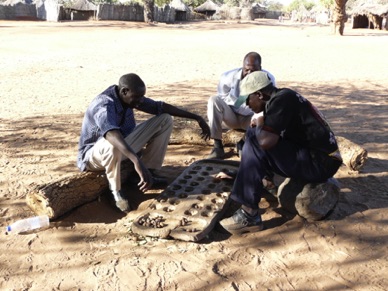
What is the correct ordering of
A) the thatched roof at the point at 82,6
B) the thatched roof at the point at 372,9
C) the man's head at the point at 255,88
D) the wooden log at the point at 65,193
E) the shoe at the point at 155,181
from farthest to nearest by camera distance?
1. the thatched roof at the point at 82,6
2. the thatched roof at the point at 372,9
3. the shoe at the point at 155,181
4. the wooden log at the point at 65,193
5. the man's head at the point at 255,88

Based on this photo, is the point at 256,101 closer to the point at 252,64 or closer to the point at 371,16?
the point at 252,64

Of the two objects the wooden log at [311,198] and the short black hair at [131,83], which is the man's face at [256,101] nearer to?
the wooden log at [311,198]

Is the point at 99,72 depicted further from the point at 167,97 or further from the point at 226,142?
the point at 226,142

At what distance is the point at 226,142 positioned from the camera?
15.1ft

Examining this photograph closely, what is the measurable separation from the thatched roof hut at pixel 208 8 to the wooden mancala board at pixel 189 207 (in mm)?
45406

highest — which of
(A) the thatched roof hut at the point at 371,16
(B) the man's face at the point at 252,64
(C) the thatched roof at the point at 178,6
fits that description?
(C) the thatched roof at the point at 178,6

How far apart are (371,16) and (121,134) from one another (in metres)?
32.5

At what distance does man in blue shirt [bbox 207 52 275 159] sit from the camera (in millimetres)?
4254

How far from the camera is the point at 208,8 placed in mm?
46250

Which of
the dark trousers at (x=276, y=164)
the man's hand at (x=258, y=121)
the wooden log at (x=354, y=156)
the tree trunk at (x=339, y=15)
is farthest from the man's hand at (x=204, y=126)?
the tree trunk at (x=339, y=15)

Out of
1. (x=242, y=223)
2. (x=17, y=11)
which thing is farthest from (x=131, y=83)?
(x=17, y=11)

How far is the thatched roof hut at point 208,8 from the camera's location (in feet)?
152

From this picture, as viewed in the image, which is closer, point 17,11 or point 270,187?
point 270,187

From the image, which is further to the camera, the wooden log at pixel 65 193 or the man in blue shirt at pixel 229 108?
the man in blue shirt at pixel 229 108
